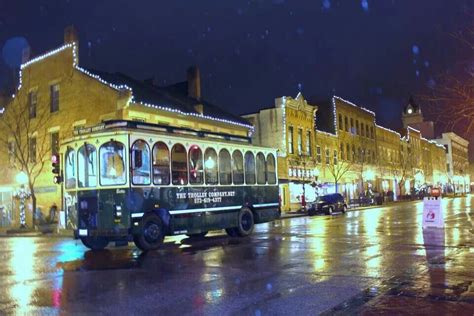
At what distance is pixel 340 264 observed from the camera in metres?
11.8

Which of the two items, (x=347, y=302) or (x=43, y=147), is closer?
(x=347, y=302)

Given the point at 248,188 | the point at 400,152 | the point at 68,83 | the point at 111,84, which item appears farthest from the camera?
the point at 400,152

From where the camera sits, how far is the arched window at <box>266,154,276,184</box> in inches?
850

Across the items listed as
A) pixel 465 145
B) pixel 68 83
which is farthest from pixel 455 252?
pixel 465 145

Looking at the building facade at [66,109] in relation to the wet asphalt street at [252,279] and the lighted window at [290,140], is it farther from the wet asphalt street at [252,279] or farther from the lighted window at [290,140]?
the wet asphalt street at [252,279]

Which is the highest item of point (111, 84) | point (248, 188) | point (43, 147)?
point (111, 84)

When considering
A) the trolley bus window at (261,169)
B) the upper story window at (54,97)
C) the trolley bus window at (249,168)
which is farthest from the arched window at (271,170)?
the upper story window at (54,97)

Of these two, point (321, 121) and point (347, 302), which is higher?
point (321, 121)

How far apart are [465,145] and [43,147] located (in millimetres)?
122380

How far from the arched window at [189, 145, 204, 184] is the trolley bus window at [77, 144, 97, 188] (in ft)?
10.2

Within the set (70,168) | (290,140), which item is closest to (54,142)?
(70,168)

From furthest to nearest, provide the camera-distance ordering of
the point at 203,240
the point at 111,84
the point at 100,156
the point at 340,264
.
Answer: the point at 111,84, the point at 203,240, the point at 100,156, the point at 340,264

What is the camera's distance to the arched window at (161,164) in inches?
648

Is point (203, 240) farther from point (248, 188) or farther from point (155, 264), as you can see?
point (155, 264)
